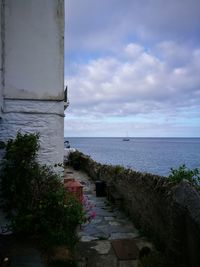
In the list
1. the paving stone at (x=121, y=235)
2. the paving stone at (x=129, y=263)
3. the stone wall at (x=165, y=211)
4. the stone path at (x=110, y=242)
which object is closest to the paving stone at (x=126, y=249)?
the stone path at (x=110, y=242)

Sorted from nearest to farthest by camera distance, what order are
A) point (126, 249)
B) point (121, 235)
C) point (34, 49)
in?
point (126, 249)
point (34, 49)
point (121, 235)

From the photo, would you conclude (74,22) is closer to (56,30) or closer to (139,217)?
(56,30)

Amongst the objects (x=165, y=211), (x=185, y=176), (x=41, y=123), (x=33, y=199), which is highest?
(x=41, y=123)

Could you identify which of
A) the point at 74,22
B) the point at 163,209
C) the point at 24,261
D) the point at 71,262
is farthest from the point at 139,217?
the point at 74,22

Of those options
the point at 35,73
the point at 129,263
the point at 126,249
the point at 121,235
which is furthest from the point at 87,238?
the point at 35,73

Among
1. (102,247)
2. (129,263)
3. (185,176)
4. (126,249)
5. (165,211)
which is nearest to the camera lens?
(129,263)

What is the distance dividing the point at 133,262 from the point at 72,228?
1.33 metres

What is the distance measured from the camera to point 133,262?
5492 millimetres

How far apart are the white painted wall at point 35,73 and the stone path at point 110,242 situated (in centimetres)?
202

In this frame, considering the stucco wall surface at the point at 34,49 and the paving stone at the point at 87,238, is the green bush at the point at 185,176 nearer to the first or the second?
the paving stone at the point at 87,238

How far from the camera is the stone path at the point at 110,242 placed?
18.1 feet

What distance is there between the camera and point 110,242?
643 centimetres

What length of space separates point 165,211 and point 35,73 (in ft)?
13.0

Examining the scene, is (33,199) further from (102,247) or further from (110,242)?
(110,242)
